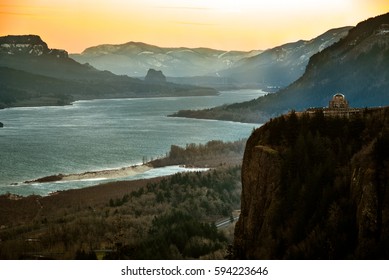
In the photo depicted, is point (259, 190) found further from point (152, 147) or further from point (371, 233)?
point (152, 147)

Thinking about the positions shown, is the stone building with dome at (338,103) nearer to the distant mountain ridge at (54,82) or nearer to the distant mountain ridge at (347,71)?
the distant mountain ridge at (347,71)

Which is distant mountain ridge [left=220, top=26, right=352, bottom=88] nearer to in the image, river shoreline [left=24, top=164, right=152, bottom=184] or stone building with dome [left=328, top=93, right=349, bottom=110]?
river shoreline [left=24, top=164, right=152, bottom=184]

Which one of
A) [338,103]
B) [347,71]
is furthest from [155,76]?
[338,103]

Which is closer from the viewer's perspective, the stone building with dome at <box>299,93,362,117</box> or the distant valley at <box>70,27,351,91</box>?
the stone building with dome at <box>299,93,362,117</box>

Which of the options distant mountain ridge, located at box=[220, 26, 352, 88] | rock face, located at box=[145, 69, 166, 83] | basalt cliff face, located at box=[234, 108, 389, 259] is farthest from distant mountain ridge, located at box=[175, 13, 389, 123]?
basalt cliff face, located at box=[234, 108, 389, 259]

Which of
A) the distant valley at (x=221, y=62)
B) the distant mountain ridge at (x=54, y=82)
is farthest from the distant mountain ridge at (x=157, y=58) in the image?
the distant mountain ridge at (x=54, y=82)
